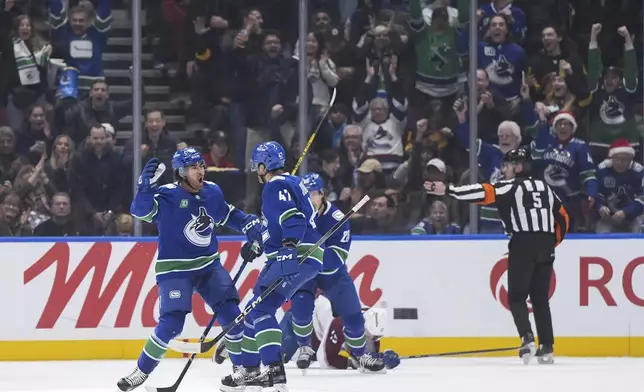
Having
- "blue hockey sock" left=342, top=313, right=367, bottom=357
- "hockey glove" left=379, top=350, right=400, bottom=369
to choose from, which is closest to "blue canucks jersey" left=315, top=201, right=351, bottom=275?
"blue hockey sock" left=342, top=313, right=367, bottom=357

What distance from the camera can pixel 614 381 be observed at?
24.7ft

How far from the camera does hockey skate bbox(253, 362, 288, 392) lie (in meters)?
6.71

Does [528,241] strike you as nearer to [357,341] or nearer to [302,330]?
[357,341]

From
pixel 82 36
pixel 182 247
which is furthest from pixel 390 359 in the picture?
pixel 82 36

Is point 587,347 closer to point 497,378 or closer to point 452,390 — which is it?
point 497,378

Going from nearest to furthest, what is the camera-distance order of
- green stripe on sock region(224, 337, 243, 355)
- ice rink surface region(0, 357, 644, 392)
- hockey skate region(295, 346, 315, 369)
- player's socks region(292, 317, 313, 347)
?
1. green stripe on sock region(224, 337, 243, 355)
2. ice rink surface region(0, 357, 644, 392)
3. hockey skate region(295, 346, 315, 369)
4. player's socks region(292, 317, 313, 347)

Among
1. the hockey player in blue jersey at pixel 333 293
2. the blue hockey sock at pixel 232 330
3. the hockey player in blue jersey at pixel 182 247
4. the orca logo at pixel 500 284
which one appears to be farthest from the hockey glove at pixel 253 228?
the orca logo at pixel 500 284

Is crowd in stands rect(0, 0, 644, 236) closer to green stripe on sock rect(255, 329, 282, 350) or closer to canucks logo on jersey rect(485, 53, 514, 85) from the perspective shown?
canucks logo on jersey rect(485, 53, 514, 85)

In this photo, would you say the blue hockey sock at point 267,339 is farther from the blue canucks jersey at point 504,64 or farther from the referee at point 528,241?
the blue canucks jersey at point 504,64

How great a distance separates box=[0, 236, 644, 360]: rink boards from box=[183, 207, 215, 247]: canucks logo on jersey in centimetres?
246

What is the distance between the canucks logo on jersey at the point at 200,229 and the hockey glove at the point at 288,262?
1.29 feet

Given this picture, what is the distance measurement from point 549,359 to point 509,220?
942 mm

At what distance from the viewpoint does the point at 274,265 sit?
6.75 meters

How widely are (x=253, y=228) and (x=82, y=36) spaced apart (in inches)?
160
